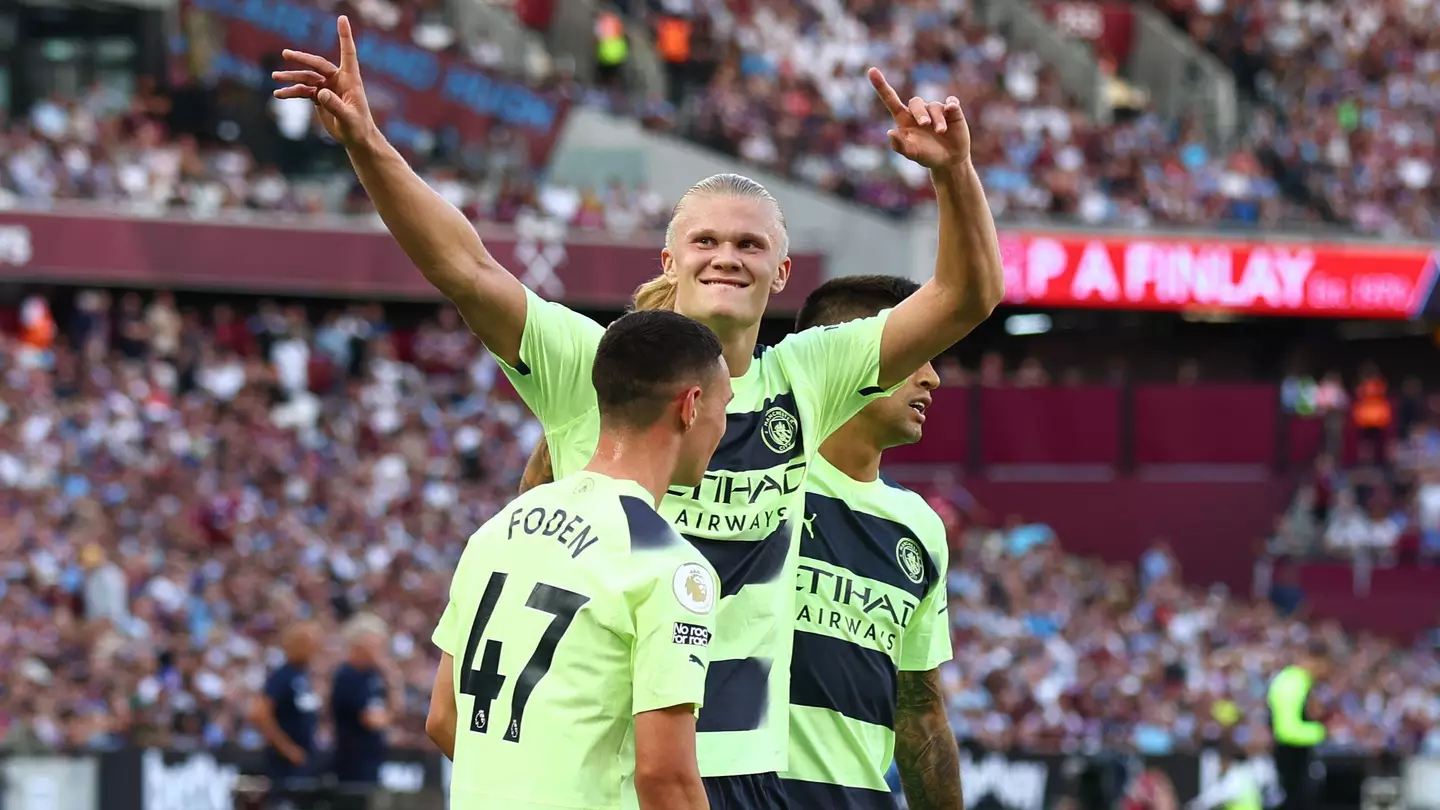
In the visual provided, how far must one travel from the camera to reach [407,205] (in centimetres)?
475

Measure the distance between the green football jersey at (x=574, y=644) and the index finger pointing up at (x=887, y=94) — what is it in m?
1.11

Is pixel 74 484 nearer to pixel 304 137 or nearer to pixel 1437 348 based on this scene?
pixel 304 137

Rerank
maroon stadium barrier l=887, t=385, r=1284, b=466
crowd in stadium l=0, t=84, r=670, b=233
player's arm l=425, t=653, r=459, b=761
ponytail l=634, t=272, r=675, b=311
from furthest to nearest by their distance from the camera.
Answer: maroon stadium barrier l=887, t=385, r=1284, b=466 → crowd in stadium l=0, t=84, r=670, b=233 → ponytail l=634, t=272, r=675, b=311 → player's arm l=425, t=653, r=459, b=761

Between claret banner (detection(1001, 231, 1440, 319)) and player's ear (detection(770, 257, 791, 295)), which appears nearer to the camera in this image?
player's ear (detection(770, 257, 791, 295))

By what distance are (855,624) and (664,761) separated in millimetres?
1635

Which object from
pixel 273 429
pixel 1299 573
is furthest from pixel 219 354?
pixel 1299 573

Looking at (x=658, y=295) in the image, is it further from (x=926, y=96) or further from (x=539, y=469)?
(x=926, y=96)

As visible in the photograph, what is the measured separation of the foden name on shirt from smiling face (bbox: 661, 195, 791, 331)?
95cm

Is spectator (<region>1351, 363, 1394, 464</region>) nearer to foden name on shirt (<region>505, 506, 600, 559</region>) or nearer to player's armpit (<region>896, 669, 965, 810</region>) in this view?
player's armpit (<region>896, 669, 965, 810</region>)

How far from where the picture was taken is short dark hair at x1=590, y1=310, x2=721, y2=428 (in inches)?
171

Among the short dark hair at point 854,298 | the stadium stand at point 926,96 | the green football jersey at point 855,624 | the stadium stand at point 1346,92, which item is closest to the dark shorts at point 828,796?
the green football jersey at point 855,624

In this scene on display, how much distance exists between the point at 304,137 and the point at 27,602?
873 centimetres

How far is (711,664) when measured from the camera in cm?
497

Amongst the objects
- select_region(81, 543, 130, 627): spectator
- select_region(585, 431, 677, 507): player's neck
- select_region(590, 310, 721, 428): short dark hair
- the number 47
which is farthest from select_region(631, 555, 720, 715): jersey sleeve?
select_region(81, 543, 130, 627): spectator
